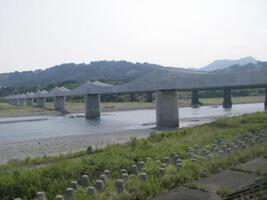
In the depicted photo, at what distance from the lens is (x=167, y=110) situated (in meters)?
51.3

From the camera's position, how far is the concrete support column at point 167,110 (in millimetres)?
50312

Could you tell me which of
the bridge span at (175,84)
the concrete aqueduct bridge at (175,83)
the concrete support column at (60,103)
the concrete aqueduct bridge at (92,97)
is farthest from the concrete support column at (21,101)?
the concrete aqueduct bridge at (175,83)

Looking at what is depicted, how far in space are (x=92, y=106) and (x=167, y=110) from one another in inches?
1359

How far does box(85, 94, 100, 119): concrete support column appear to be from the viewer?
264 ft

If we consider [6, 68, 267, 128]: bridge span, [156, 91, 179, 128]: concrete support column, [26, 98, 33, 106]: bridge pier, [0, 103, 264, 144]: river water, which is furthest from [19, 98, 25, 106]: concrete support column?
[156, 91, 179, 128]: concrete support column

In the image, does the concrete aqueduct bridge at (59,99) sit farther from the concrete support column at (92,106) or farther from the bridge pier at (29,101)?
the bridge pier at (29,101)

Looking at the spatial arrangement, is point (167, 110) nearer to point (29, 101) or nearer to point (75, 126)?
point (75, 126)

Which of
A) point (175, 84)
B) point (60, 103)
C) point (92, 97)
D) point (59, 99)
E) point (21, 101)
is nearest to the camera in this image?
point (175, 84)

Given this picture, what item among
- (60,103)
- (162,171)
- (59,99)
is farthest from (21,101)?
(162,171)

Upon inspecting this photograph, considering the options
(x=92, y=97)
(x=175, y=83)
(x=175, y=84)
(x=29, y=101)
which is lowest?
(x=29, y=101)

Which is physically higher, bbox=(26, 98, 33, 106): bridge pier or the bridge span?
the bridge span

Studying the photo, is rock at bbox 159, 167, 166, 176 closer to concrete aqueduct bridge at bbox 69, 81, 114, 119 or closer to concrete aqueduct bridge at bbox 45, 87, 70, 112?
concrete aqueduct bridge at bbox 69, 81, 114, 119

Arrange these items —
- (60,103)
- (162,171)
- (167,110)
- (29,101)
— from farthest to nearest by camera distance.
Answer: (29,101) → (60,103) → (167,110) → (162,171)

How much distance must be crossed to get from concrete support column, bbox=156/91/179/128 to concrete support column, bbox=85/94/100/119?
29.2 meters
